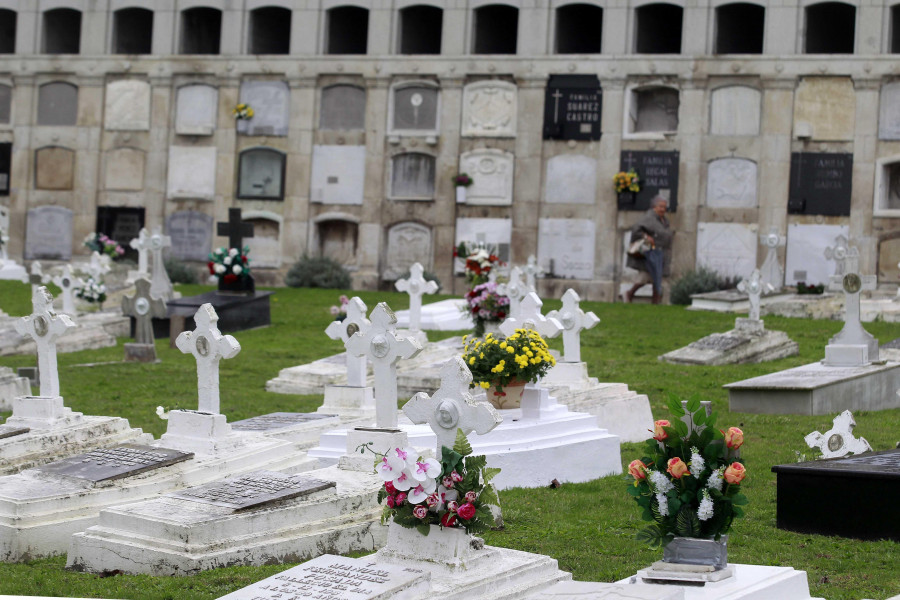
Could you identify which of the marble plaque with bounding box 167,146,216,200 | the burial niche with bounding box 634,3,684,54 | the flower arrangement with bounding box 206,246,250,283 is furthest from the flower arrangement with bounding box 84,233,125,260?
the burial niche with bounding box 634,3,684,54

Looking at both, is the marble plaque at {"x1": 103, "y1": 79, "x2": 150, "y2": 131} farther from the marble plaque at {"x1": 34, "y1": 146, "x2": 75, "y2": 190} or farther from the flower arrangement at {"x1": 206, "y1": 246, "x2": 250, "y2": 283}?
the flower arrangement at {"x1": 206, "y1": 246, "x2": 250, "y2": 283}

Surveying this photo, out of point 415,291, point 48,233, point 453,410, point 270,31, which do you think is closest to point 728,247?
point 415,291

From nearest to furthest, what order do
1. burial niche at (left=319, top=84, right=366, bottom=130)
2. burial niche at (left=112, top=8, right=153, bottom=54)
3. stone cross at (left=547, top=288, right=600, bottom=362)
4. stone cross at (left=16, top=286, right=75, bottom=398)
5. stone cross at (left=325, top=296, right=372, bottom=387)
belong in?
1. stone cross at (left=16, top=286, right=75, bottom=398)
2. stone cross at (left=325, top=296, right=372, bottom=387)
3. stone cross at (left=547, top=288, right=600, bottom=362)
4. burial niche at (left=319, top=84, right=366, bottom=130)
5. burial niche at (left=112, top=8, right=153, bottom=54)

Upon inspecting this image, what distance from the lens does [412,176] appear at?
28719 mm

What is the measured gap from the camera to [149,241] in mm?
22203

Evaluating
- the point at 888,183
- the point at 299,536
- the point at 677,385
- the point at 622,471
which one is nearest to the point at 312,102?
the point at 888,183

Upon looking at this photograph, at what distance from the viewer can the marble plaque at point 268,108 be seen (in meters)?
29.2

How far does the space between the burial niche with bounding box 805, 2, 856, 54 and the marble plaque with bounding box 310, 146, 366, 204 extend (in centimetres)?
960

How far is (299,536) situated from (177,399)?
243 inches

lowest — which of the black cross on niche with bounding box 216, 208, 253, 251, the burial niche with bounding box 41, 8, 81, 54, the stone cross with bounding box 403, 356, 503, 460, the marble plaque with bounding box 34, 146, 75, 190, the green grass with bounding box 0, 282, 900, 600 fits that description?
the green grass with bounding box 0, 282, 900, 600

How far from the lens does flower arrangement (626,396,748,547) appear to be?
6023 mm

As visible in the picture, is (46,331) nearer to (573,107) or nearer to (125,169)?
(573,107)

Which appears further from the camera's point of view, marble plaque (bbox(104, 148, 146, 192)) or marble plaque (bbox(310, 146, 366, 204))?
marble plaque (bbox(104, 148, 146, 192))

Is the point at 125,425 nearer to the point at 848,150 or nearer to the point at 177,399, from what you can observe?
the point at 177,399
